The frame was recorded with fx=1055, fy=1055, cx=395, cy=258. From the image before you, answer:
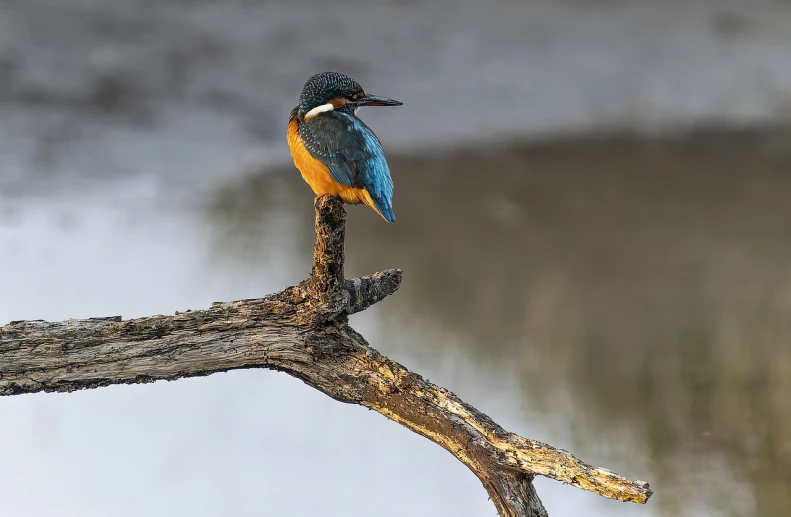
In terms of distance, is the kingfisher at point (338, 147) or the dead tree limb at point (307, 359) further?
the kingfisher at point (338, 147)

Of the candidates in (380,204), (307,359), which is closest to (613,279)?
(380,204)

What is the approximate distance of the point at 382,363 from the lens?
152 centimetres

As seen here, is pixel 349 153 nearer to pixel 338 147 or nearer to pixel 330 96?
pixel 338 147

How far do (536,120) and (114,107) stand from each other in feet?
5.25

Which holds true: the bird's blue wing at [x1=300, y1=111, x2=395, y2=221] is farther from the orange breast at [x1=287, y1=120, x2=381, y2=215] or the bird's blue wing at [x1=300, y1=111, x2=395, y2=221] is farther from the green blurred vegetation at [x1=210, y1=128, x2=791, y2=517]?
the green blurred vegetation at [x1=210, y1=128, x2=791, y2=517]

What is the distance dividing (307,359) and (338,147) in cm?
32

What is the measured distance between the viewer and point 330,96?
65.9 inches

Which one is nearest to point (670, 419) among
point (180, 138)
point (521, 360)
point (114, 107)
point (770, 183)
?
point (521, 360)

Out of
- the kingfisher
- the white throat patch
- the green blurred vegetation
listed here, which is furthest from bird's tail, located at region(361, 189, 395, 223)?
the green blurred vegetation

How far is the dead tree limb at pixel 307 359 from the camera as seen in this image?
142cm

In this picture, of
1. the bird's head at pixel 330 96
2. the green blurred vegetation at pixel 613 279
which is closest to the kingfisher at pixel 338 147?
the bird's head at pixel 330 96

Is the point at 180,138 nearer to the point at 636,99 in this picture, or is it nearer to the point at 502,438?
the point at 636,99

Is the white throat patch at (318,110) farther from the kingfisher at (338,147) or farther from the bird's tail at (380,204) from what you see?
the bird's tail at (380,204)

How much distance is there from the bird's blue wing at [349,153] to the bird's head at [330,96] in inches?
1.2
